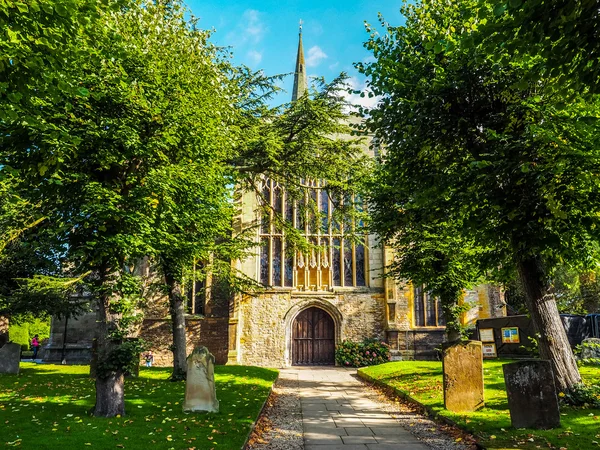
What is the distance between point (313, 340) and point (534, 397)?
17889mm

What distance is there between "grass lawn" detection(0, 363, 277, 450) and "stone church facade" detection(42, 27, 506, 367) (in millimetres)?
10127

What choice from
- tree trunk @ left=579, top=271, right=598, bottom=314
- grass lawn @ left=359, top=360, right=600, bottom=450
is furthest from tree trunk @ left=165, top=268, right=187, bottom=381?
tree trunk @ left=579, top=271, right=598, bottom=314

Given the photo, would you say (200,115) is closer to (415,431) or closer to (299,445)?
(299,445)

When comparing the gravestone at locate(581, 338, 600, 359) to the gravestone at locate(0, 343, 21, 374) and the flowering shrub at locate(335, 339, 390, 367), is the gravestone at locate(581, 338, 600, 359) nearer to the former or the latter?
the flowering shrub at locate(335, 339, 390, 367)

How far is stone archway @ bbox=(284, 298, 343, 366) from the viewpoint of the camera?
2384 cm

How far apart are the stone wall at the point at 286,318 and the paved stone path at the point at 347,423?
8936 millimetres

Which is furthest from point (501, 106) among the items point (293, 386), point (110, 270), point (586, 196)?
point (293, 386)

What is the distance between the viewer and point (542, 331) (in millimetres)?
8641

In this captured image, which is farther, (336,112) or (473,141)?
(336,112)

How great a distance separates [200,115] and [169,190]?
2361 millimetres

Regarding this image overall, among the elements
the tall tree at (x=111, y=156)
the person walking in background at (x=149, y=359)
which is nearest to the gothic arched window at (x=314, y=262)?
the person walking in background at (x=149, y=359)

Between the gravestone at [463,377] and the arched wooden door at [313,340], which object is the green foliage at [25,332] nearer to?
the arched wooden door at [313,340]

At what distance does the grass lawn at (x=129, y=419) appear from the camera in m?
6.42

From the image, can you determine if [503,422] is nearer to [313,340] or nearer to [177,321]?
[177,321]
